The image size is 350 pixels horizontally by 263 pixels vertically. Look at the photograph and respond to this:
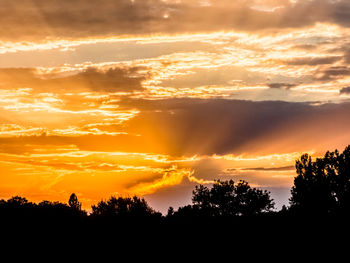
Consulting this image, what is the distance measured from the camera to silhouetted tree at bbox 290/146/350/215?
372 ft

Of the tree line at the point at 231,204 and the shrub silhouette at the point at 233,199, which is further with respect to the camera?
the shrub silhouette at the point at 233,199

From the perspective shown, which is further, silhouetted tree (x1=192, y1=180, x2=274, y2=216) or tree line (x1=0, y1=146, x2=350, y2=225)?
silhouetted tree (x1=192, y1=180, x2=274, y2=216)

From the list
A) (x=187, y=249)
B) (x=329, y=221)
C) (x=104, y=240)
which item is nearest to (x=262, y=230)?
(x=329, y=221)

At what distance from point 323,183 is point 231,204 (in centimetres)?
3416

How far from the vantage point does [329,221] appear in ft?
250

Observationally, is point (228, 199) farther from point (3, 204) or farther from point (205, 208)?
point (3, 204)

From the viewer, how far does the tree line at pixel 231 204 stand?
3361 inches

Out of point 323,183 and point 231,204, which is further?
point 231,204

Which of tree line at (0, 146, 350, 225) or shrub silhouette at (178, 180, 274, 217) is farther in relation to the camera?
shrub silhouette at (178, 180, 274, 217)

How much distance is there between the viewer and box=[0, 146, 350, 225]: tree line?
8538 centimetres

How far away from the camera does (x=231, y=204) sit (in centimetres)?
14662

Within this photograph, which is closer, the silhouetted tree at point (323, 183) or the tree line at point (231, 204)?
the tree line at point (231, 204)

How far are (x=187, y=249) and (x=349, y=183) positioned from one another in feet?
198

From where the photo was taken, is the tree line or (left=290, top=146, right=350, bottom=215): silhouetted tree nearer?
the tree line
